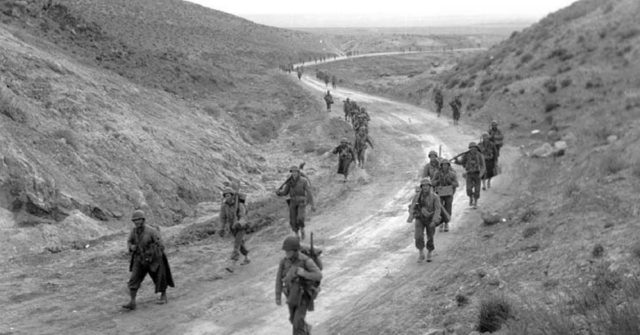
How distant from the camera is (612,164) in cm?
1717

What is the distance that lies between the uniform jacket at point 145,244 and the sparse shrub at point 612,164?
11342 millimetres

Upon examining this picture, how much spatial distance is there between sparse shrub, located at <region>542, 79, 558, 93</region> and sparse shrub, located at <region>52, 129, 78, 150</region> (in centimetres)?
2469

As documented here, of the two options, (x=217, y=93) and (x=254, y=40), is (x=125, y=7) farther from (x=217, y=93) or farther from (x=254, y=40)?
(x=217, y=93)

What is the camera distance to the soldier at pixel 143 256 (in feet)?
37.4

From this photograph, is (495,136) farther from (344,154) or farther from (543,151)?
(344,154)

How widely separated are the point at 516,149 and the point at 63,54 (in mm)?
17870

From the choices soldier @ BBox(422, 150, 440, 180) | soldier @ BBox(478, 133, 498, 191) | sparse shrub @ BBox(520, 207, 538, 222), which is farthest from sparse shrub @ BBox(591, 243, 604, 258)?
soldier @ BBox(478, 133, 498, 191)

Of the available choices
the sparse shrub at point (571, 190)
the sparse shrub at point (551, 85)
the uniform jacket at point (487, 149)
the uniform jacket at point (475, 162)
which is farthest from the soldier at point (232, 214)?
the sparse shrub at point (551, 85)

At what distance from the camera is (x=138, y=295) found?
40.5 ft

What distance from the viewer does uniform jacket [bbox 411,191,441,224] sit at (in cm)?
1301

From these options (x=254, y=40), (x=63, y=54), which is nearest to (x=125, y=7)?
(x=254, y=40)

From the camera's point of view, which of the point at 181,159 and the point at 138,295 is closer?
the point at 138,295

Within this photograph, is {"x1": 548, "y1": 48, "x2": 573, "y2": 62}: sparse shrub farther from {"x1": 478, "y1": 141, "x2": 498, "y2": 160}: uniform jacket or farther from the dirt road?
the dirt road

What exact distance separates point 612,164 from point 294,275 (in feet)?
37.7
